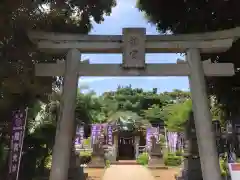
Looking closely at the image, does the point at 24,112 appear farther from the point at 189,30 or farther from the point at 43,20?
the point at 189,30

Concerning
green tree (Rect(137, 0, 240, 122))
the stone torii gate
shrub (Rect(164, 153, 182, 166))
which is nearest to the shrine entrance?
shrub (Rect(164, 153, 182, 166))

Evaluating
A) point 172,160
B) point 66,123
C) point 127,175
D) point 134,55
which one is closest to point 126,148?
point 172,160

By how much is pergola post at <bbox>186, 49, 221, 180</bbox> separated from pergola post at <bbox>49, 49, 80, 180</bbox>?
9.23 ft

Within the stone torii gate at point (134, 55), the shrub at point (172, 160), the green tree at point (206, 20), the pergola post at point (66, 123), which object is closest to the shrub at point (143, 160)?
the shrub at point (172, 160)

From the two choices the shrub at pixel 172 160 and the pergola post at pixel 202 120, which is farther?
the shrub at pixel 172 160

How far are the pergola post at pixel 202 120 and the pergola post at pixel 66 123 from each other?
281 cm

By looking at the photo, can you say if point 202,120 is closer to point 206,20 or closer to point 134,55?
point 134,55

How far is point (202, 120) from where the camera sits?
7.43m

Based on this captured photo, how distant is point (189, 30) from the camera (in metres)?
9.87

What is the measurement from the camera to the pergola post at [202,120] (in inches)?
281

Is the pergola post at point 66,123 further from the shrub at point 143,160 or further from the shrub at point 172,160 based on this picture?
the shrub at point 143,160

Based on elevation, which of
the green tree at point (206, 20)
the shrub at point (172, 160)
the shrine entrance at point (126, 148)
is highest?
the green tree at point (206, 20)

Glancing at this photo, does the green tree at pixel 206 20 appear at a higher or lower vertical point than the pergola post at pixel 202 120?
higher

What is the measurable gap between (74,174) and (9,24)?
7.35 meters
